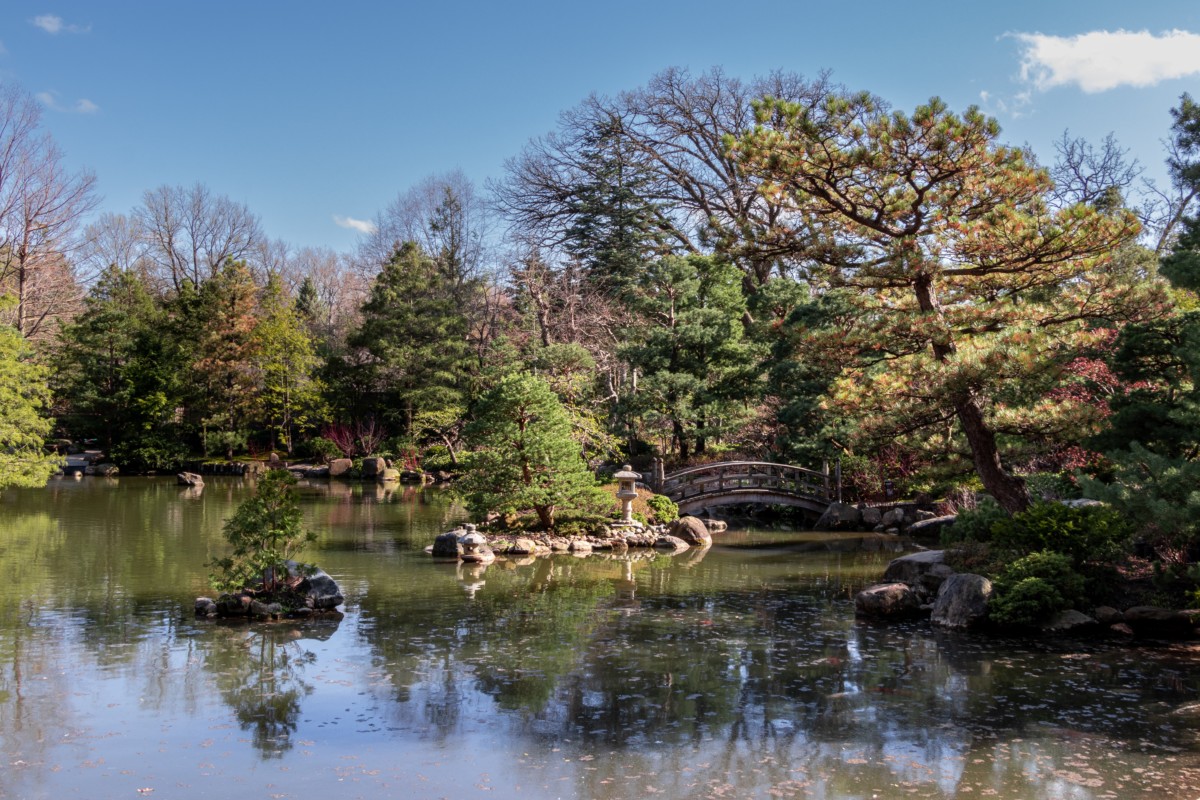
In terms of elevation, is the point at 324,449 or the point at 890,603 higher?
the point at 324,449

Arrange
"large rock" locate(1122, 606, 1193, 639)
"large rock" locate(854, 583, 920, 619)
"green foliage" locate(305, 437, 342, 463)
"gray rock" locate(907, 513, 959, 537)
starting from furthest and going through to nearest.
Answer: "green foliage" locate(305, 437, 342, 463) → "gray rock" locate(907, 513, 959, 537) → "large rock" locate(854, 583, 920, 619) → "large rock" locate(1122, 606, 1193, 639)

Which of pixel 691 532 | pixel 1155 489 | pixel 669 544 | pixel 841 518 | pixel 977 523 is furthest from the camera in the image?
pixel 841 518

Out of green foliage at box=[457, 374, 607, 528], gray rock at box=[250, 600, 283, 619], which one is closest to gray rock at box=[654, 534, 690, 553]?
green foliage at box=[457, 374, 607, 528]

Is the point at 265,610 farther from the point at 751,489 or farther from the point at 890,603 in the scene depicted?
the point at 751,489

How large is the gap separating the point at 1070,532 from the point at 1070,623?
101 cm

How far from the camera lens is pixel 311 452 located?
3591cm

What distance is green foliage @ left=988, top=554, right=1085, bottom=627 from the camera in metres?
10.2

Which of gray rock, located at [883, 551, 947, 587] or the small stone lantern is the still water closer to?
gray rock, located at [883, 551, 947, 587]

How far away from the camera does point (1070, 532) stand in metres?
10.5

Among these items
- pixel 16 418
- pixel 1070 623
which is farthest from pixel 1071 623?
pixel 16 418

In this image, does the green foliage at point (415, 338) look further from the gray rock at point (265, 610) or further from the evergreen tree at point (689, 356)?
the gray rock at point (265, 610)

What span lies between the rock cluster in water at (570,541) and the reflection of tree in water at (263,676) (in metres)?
5.39

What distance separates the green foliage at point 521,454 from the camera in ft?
53.3

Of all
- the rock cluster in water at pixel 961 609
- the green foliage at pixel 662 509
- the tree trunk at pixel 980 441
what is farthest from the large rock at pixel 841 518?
the tree trunk at pixel 980 441
